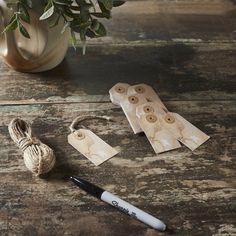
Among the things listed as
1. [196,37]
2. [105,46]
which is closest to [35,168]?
[105,46]

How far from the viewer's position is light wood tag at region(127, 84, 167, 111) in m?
0.85

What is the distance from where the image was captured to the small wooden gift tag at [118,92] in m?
0.84

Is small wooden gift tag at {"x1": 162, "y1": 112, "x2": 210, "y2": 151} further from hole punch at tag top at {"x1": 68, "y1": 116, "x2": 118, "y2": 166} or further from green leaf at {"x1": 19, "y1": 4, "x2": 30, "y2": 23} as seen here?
green leaf at {"x1": 19, "y1": 4, "x2": 30, "y2": 23}

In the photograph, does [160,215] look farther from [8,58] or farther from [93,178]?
[8,58]

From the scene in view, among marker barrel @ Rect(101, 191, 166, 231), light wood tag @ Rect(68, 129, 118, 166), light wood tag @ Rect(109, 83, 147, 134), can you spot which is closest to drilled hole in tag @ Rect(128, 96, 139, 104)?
light wood tag @ Rect(109, 83, 147, 134)

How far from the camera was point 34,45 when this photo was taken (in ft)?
2.75

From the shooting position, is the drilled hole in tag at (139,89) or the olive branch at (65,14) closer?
the olive branch at (65,14)

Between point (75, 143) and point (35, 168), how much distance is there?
9 cm

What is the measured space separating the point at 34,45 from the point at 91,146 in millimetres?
227

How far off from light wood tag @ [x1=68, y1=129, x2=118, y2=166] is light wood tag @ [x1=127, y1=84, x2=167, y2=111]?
0.42ft

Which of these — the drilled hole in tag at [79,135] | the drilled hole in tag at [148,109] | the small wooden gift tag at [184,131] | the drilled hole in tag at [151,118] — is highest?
the drilled hole in tag at [148,109]

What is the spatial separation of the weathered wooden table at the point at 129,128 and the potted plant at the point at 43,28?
0.13 ft

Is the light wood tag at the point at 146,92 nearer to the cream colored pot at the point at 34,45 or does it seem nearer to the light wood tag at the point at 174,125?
the light wood tag at the point at 174,125

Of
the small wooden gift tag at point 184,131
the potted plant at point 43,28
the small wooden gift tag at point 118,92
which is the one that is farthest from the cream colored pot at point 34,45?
the small wooden gift tag at point 184,131
